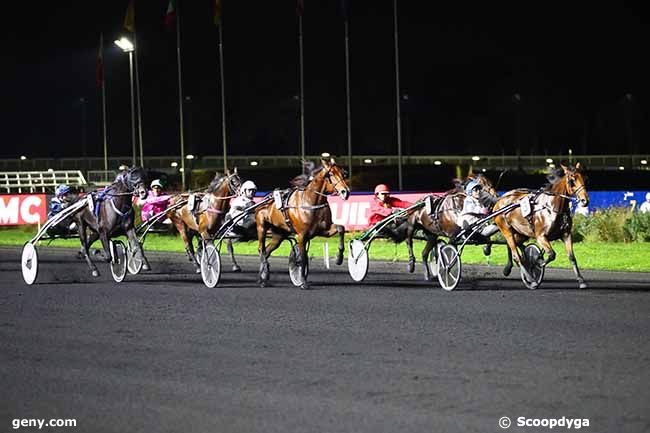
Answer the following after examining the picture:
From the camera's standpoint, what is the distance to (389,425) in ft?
21.9

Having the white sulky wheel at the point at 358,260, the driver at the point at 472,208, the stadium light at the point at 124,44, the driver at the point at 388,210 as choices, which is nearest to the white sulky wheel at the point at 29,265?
the white sulky wheel at the point at 358,260

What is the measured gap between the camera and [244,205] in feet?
60.5

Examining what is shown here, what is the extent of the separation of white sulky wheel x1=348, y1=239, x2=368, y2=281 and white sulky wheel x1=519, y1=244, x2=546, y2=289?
2.45m

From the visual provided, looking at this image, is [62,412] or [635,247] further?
[635,247]

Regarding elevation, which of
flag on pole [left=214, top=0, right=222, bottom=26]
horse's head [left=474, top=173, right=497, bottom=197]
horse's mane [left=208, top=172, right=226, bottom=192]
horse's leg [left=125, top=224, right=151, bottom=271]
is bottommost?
horse's leg [left=125, top=224, right=151, bottom=271]

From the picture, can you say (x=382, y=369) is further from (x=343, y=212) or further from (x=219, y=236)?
(x=343, y=212)

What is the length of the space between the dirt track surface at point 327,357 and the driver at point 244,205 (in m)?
2.38

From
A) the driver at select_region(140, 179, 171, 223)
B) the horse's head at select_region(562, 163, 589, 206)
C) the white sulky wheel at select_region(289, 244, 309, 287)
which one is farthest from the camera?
the driver at select_region(140, 179, 171, 223)

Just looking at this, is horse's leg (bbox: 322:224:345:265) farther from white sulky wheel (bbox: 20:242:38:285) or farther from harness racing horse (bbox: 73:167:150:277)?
white sulky wheel (bbox: 20:242:38:285)

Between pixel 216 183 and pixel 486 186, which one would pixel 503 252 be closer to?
pixel 486 186

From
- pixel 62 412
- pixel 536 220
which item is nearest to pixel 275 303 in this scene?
pixel 536 220

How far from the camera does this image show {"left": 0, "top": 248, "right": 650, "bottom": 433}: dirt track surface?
7016 mm

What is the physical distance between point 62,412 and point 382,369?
100.0 inches

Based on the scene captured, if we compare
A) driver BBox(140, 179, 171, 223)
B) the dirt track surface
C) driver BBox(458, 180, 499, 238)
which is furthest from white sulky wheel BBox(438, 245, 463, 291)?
driver BBox(140, 179, 171, 223)
